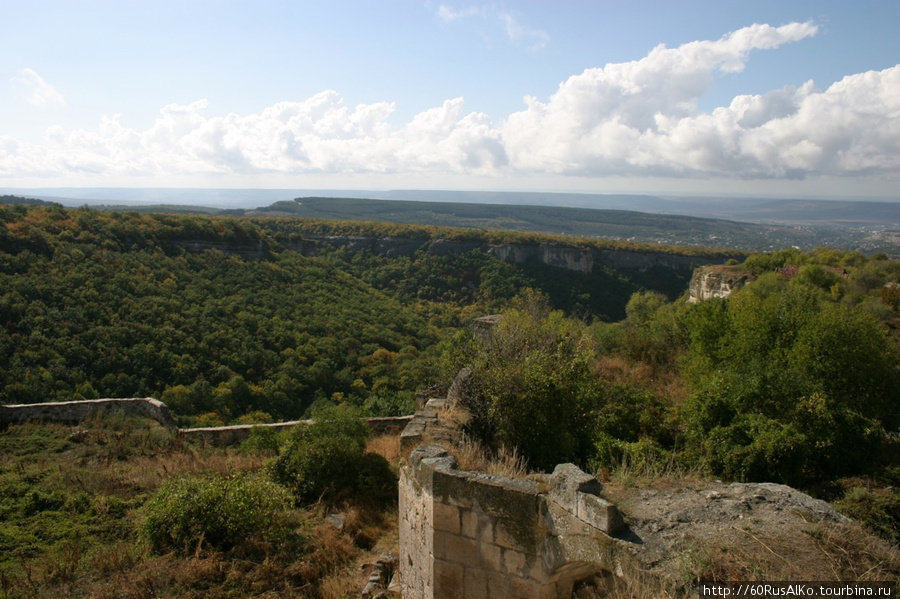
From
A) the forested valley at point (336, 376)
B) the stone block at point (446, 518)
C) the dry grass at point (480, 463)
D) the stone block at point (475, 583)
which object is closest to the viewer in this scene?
the stone block at point (475, 583)

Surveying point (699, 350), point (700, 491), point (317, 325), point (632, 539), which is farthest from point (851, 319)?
point (317, 325)

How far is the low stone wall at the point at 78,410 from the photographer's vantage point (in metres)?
11.6

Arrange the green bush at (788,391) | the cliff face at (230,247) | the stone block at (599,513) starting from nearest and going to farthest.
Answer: the stone block at (599,513) → the green bush at (788,391) → the cliff face at (230,247)

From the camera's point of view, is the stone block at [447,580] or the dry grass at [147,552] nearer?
the stone block at [447,580]

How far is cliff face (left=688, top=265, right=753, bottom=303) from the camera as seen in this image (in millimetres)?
27925

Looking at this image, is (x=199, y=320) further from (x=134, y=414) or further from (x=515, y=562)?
(x=515, y=562)

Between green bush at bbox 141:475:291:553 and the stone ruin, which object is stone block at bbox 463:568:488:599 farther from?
green bush at bbox 141:475:291:553

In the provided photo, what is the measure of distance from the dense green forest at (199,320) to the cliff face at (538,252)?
10152 mm

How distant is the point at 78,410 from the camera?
12164 mm

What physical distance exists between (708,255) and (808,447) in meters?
56.4

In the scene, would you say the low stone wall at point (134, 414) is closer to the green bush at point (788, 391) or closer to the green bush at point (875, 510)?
the green bush at point (788, 391)

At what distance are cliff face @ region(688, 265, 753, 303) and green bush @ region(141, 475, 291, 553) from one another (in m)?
25.8

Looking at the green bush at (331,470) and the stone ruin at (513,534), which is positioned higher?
the stone ruin at (513,534)

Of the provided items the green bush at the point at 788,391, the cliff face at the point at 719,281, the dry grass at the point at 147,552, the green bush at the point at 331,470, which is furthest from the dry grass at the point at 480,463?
the cliff face at the point at 719,281
